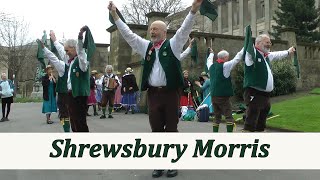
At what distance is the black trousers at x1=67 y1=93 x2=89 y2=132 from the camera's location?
6.91 metres

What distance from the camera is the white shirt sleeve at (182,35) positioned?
5.30 metres

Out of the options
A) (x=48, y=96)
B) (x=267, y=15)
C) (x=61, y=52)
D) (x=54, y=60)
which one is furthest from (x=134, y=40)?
(x=267, y=15)

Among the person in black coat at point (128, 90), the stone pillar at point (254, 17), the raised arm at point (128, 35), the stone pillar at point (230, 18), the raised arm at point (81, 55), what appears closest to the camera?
the raised arm at point (128, 35)

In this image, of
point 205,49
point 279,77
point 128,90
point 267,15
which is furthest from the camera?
point 267,15

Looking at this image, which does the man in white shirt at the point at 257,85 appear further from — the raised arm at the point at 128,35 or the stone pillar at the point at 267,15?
the stone pillar at the point at 267,15

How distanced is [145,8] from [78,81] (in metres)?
46.7

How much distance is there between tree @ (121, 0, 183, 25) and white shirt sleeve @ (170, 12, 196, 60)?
46309mm

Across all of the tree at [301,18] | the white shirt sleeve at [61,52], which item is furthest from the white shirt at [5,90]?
the tree at [301,18]

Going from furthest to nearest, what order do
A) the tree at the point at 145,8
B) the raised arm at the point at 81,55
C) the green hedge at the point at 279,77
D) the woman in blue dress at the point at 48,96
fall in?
the tree at the point at 145,8 → the green hedge at the point at 279,77 → the woman in blue dress at the point at 48,96 → the raised arm at the point at 81,55

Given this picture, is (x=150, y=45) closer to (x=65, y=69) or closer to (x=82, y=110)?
(x=82, y=110)

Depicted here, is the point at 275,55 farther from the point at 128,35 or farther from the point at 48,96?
the point at 48,96

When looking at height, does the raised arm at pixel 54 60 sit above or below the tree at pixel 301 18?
below

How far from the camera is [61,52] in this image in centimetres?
824

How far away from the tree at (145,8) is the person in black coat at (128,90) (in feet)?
113
